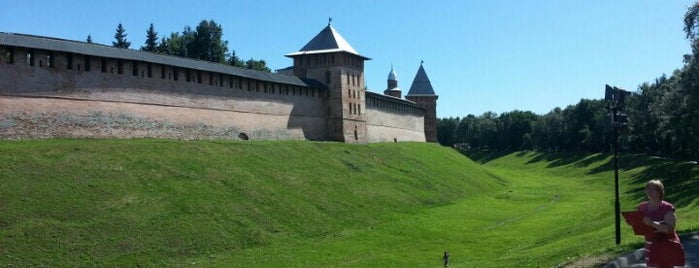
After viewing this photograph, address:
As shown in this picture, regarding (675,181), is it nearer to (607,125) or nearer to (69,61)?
(607,125)

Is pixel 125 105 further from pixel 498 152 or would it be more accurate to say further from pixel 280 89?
pixel 498 152

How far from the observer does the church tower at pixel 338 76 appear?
45.0 metres

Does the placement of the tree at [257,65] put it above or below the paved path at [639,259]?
above

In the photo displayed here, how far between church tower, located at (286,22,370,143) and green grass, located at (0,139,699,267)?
25.1ft

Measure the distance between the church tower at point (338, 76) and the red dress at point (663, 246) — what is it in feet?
123

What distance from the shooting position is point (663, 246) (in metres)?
7.33

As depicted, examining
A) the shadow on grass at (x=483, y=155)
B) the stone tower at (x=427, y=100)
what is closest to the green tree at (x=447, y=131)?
the shadow on grass at (x=483, y=155)

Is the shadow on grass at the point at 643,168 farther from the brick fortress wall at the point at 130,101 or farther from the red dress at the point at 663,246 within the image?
the red dress at the point at 663,246

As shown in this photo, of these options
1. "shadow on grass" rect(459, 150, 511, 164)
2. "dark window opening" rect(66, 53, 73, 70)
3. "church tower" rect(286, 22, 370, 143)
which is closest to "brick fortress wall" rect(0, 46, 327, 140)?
"dark window opening" rect(66, 53, 73, 70)

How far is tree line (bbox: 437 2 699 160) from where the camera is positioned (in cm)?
3100

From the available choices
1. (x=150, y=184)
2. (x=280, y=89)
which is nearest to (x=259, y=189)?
(x=150, y=184)

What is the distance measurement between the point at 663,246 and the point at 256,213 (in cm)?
1830

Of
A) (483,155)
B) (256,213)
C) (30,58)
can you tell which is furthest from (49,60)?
(483,155)

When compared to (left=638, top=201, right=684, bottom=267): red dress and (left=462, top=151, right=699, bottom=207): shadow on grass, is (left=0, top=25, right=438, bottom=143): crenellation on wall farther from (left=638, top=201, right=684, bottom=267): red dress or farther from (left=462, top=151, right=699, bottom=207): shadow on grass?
(left=638, top=201, right=684, bottom=267): red dress
